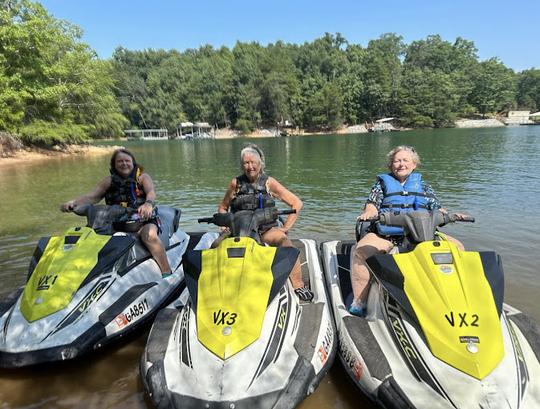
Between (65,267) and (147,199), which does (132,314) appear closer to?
(65,267)

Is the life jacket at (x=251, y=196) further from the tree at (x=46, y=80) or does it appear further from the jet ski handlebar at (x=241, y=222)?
the tree at (x=46, y=80)

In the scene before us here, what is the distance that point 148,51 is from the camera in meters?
107

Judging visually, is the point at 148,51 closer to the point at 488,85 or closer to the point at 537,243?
the point at 488,85

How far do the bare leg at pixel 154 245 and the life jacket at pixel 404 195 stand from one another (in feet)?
7.95

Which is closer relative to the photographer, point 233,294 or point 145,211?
point 233,294

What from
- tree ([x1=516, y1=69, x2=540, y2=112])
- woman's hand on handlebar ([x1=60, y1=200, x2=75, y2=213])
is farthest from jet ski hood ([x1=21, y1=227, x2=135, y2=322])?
tree ([x1=516, y1=69, x2=540, y2=112])

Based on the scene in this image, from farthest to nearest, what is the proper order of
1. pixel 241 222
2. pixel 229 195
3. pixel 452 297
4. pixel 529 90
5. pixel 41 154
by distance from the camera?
pixel 529 90 < pixel 41 154 < pixel 229 195 < pixel 241 222 < pixel 452 297

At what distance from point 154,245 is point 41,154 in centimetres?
2946

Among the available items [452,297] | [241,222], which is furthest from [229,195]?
[452,297]

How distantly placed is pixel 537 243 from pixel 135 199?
261 inches

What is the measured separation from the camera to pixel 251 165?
4312mm

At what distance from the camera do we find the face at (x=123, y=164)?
4738 mm

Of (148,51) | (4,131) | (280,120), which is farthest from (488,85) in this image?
(4,131)

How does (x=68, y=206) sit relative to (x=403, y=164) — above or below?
below
